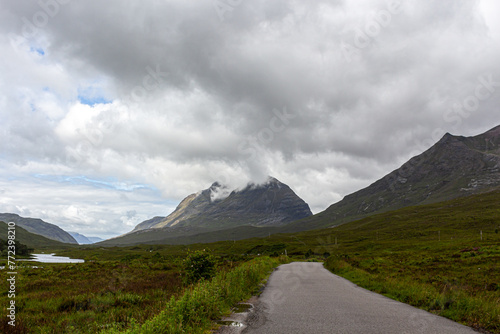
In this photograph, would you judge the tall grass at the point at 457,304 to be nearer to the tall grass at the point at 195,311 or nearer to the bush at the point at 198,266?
the tall grass at the point at 195,311

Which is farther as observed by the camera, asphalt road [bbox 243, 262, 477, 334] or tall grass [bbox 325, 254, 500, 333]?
tall grass [bbox 325, 254, 500, 333]

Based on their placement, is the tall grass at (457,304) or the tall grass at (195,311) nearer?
the tall grass at (195,311)

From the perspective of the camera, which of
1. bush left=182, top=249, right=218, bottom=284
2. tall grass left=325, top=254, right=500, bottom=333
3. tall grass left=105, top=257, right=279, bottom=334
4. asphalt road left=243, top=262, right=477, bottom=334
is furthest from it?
bush left=182, top=249, right=218, bottom=284

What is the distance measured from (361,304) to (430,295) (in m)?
3.27

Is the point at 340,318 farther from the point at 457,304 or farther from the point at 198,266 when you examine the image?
the point at 198,266

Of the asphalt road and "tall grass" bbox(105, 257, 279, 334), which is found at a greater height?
"tall grass" bbox(105, 257, 279, 334)

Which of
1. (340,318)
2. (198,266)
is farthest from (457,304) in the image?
(198,266)

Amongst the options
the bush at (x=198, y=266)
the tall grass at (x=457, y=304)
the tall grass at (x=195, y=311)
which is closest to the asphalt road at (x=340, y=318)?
the tall grass at (x=457, y=304)

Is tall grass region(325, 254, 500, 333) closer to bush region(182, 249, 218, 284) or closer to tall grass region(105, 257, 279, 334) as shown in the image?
tall grass region(105, 257, 279, 334)

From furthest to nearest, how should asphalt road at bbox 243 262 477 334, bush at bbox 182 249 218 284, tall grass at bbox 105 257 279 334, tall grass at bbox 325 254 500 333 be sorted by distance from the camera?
bush at bbox 182 249 218 284
tall grass at bbox 325 254 500 333
asphalt road at bbox 243 262 477 334
tall grass at bbox 105 257 279 334

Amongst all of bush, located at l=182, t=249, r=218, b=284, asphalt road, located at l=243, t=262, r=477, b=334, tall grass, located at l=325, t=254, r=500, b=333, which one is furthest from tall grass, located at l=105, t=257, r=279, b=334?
tall grass, located at l=325, t=254, r=500, b=333

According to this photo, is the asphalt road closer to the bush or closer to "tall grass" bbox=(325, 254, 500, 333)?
"tall grass" bbox=(325, 254, 500, 333)

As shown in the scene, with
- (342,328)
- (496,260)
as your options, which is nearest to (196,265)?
(342,328)

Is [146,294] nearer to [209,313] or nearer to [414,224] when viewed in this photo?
[209,313]
